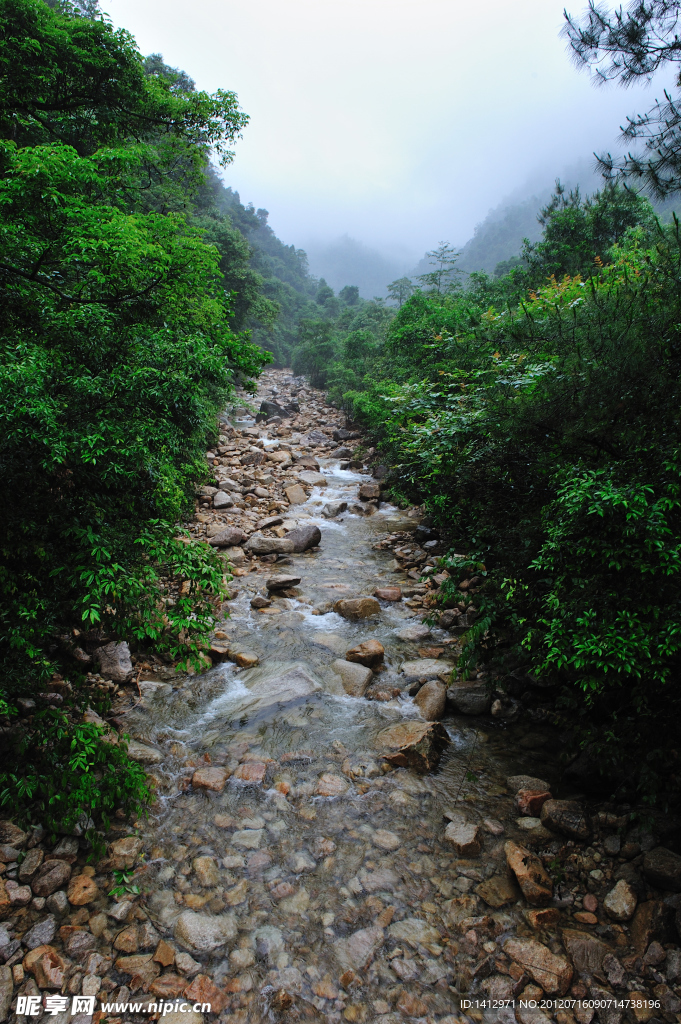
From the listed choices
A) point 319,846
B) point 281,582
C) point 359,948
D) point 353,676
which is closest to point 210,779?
point 319,846

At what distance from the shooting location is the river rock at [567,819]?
11.0 feet

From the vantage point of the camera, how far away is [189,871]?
3344 millimetres

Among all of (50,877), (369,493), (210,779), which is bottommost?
(210,779)

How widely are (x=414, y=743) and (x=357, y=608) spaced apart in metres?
2.98

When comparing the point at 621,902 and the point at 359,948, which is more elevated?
the point at 621,902

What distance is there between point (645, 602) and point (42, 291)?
4.92 meters

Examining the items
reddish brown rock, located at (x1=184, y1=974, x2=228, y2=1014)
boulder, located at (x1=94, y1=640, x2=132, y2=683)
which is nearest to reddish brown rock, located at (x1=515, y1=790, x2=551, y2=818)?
reddish brown rock, located at (x1=184, y1=974, x2=228, y2=1014)

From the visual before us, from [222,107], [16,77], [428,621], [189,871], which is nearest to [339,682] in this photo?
[428,621]

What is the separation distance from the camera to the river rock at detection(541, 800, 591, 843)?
3.36m

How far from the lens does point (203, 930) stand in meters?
2.96

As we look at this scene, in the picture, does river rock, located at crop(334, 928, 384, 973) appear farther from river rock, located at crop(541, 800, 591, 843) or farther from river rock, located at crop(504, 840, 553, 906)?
river rock, located at crop(541, 800, 591, 843)

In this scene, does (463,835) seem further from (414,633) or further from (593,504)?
(414,633)

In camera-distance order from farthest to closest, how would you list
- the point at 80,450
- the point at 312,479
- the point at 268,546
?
the point at 312,479 → the point at 268,546 → the point at 80,450

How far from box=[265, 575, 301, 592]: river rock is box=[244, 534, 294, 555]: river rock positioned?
4.24 ft
